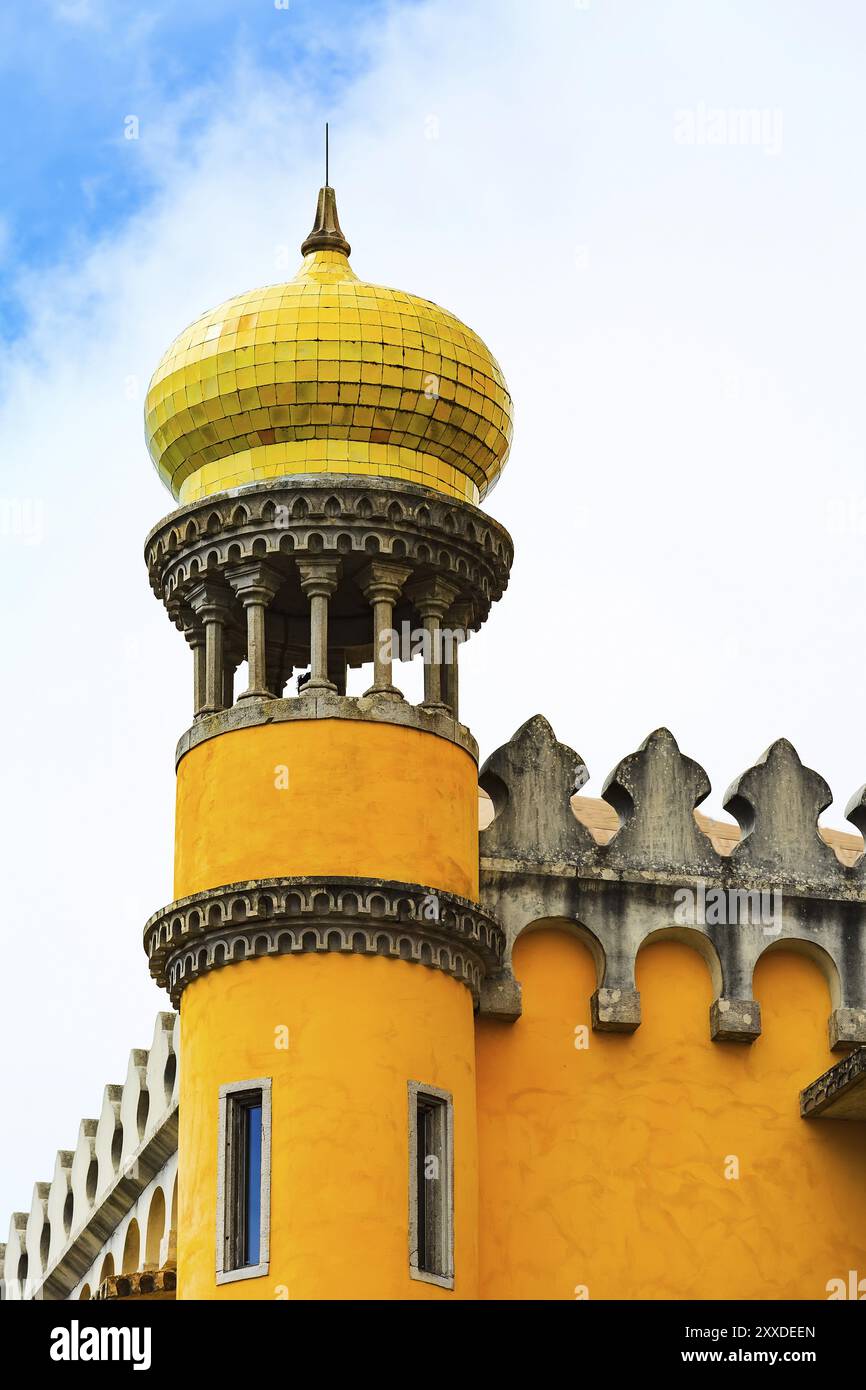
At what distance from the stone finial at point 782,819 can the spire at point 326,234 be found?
5896mm

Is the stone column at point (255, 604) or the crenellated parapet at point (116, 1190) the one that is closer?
the stone column at point (255, 604)

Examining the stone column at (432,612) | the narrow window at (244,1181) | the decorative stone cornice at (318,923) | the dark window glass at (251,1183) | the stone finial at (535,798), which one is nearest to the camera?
the narrow window at (244,1181)

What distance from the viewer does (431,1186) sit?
2425 cm

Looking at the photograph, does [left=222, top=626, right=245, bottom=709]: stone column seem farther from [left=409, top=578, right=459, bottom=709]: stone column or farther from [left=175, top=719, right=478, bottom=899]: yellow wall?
[left=409, top=578, right=459, bottom=709]: stone column

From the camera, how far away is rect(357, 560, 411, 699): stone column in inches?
1003

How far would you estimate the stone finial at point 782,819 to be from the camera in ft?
88.3

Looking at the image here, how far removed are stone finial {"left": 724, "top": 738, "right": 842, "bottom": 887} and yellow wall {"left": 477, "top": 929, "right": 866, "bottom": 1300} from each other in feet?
3.08

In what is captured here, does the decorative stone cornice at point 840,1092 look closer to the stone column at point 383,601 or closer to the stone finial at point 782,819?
the stone finial at point 782,819

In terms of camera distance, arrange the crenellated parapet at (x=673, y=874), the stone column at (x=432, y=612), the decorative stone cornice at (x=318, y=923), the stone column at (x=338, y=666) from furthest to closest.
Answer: the stone column at (x=338, y=666) < the crenellated parapet at (x=673, y=874) < the stone column at (x=432, y=612) < the decorative stone cornice at (x=318, y=923)

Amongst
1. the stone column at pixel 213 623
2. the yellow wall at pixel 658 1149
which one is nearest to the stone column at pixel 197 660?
the stone column at pixel 213 623

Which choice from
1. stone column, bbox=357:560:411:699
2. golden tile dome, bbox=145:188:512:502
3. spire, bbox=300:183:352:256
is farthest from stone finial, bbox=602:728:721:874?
spire, bbox=300:183:352:256

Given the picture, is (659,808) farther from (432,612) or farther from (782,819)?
(432,612)

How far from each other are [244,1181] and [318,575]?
502 centimetres

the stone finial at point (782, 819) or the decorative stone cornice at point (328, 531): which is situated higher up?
the decorative stone cornice at point (328, 531)
